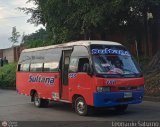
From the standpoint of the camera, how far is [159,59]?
942 inches

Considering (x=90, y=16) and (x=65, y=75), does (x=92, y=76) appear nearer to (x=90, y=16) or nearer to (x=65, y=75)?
(x=65, y=75)

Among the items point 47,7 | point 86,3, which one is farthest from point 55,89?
point 47,7

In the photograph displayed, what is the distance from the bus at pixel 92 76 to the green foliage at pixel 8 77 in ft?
54.8

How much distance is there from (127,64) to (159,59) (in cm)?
902

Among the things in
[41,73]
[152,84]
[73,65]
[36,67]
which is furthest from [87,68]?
[152,84]

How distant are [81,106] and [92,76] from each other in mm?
1243

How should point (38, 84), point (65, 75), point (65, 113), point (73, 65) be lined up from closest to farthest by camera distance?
point (73, 65), point (65, 113), point (65, 75), point (38, 84)

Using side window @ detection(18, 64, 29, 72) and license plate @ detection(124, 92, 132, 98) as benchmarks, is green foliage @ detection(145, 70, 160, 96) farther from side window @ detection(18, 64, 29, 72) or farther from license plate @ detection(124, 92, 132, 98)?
side window @ detection(18, 64, 29, 72)

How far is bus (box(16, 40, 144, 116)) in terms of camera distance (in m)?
14.4

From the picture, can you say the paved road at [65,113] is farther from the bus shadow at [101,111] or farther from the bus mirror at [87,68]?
the bus mirror at [87,68]

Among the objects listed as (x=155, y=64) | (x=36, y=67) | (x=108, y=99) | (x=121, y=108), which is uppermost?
(x=155, y=64)

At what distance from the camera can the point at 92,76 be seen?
14.5 metres

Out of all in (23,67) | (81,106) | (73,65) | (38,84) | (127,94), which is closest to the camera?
(127,94)

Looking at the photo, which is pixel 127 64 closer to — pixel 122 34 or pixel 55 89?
pixel 55 89
